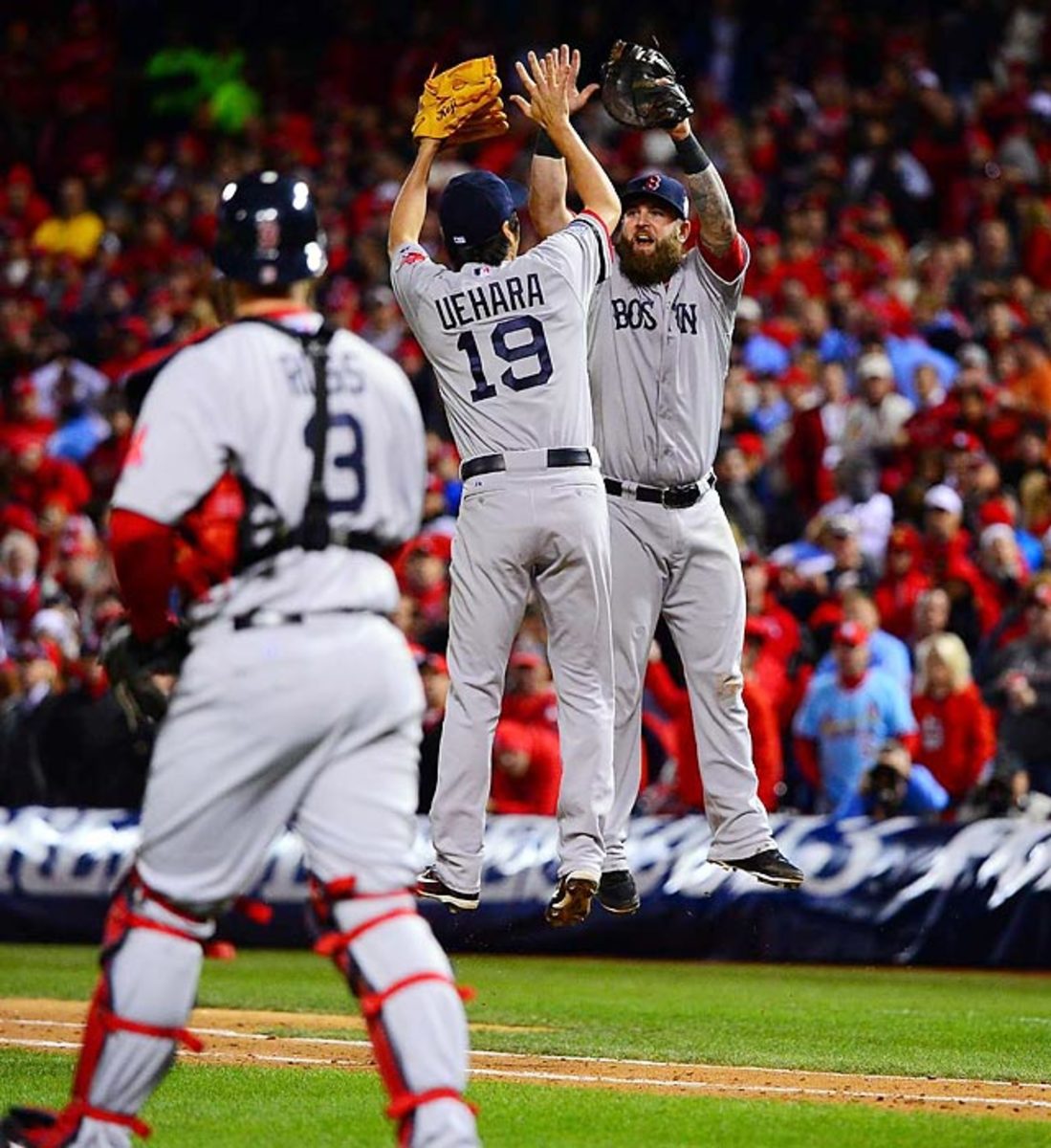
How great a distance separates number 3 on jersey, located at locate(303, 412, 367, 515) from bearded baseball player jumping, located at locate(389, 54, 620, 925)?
2.65 metres

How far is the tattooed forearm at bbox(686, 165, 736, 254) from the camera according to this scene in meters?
8.42

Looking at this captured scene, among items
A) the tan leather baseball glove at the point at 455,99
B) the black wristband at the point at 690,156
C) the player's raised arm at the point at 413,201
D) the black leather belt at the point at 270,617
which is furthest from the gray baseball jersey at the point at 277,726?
the black wristband at the point at 690,156

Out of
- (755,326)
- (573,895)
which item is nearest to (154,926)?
(573,895)

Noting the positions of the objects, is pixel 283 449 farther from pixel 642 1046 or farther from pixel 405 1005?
pixel 642 1046

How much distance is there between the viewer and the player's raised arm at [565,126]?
26.5ft

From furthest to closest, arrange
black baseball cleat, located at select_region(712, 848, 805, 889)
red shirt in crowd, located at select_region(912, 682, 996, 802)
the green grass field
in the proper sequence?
red shirt in crowd, located at select_region(912, 682, 996, 802)
black baseball cleat, located at select_region(712, 848, 805, 889)
the green grass field

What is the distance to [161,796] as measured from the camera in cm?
531

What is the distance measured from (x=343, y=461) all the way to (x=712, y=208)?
11.2ft

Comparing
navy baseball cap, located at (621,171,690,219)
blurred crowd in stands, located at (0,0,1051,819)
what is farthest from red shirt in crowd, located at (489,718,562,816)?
navy baseball cap, located at (621,171,690,219)

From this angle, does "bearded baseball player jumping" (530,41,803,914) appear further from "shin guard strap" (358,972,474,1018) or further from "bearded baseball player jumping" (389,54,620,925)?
"shin guard strap" (358,972,474,1018)

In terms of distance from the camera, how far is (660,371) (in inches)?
341

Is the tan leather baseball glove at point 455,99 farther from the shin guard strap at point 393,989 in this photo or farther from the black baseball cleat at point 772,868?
the shin guard strap at point 393,989

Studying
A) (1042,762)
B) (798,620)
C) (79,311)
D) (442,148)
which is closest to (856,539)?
(798,620)

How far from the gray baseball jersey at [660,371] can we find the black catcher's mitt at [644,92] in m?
0.68
